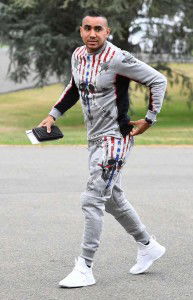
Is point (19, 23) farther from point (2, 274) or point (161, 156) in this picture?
point (2, 274)

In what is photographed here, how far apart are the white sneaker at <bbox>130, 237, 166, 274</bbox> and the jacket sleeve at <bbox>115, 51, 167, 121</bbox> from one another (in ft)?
3.34

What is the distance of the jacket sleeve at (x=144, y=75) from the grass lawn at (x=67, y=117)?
1074 cm

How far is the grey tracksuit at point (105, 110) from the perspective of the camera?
6.08 meters

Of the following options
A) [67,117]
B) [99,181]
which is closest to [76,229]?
[99,181]

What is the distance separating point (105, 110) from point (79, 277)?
113 cm

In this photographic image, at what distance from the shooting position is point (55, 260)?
23.1ft

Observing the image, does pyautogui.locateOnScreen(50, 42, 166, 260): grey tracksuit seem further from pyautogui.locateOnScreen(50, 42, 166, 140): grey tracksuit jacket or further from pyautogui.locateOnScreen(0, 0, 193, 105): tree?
pyautogui.locateOnScreen(0, 0, 193, 105): tree

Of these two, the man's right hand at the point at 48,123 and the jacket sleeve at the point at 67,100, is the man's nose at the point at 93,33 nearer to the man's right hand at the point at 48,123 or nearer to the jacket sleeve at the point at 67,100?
the jacket sleeve at the point at 67,100

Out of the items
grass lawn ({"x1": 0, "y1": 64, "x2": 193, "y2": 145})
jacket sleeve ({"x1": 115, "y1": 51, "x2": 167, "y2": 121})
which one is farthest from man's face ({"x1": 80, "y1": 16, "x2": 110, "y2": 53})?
grass lawn ({"x1": 0, "y1": 64, "x2": 193, "y2": 145})

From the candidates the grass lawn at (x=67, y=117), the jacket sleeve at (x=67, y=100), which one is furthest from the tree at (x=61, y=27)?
the jacket sleeve at (x=67, y=100)

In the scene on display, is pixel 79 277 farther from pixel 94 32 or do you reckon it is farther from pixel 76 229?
pixel 76 229

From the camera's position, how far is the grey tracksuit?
6.08 meters

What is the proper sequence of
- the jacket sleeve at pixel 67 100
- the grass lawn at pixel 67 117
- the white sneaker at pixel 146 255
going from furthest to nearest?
1. the grass lawn at pixel 67 117
2. the white sneaker at pixel 146 255
3. the jacket sleeve at pixel 67 100

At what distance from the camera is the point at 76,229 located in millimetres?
8398
